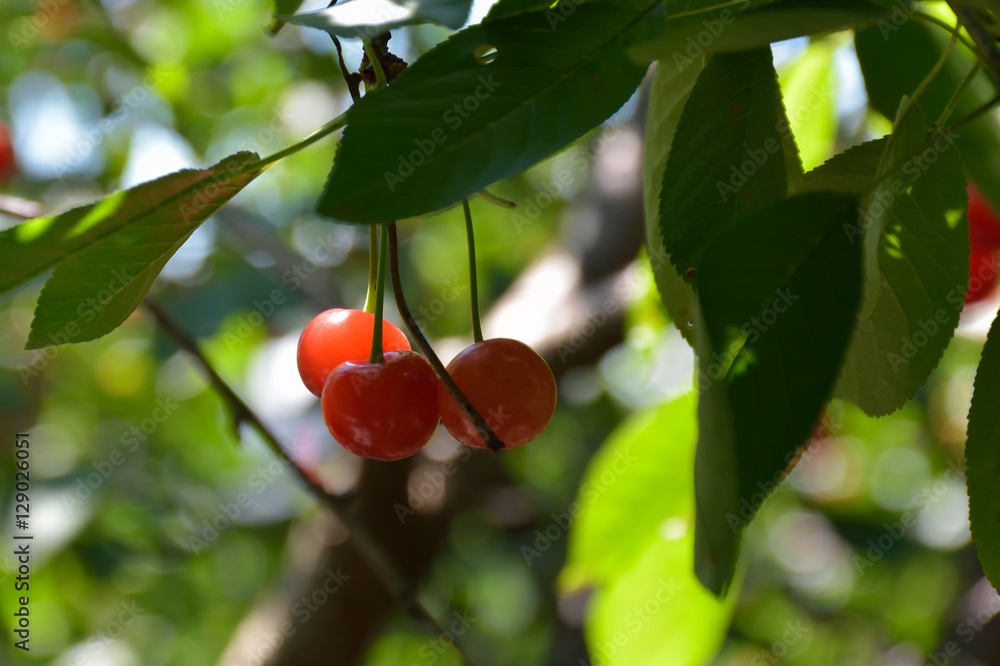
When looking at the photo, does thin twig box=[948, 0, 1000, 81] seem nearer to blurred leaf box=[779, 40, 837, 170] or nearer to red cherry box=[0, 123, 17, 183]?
blurred leaf box=[779, 40, 837, 170]

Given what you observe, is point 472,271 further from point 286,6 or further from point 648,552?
point 648,552

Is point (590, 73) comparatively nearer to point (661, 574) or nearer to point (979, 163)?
point (979, 163)

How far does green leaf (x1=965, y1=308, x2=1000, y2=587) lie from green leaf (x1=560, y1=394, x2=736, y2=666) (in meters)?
0.49

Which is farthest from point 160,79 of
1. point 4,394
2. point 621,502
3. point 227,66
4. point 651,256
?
point 651,256

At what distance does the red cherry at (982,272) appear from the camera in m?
1.40

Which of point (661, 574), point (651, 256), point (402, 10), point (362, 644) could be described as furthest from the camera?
point (362, 644)

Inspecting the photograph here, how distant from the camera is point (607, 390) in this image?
285 cm

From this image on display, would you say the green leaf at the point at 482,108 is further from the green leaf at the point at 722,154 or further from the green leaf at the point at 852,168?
the green leaf at the point at 852,168

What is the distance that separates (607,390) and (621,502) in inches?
65.2
